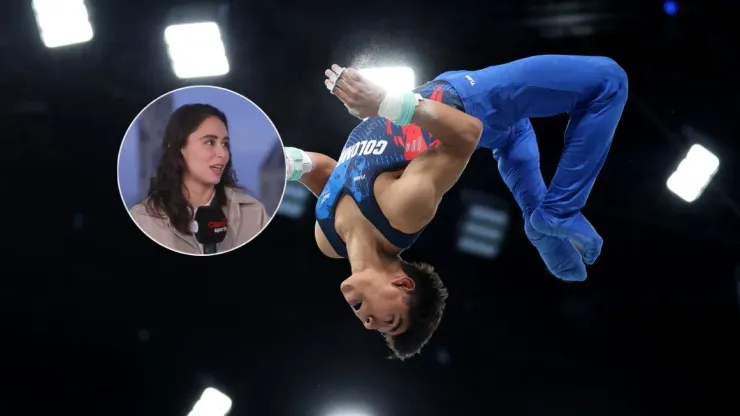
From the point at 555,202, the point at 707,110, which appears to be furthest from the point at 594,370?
the point at 555,202

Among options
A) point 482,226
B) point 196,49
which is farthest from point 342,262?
point 196,49

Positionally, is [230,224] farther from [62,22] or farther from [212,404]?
[212,404]

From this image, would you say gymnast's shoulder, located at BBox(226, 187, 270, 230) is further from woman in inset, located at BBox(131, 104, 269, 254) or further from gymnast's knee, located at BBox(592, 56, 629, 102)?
gymnast's knee, located at BBox(592, 56, 629, 102)

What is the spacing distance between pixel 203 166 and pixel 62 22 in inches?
64.0

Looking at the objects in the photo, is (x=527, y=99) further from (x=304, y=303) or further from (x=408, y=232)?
(x=304, y=303)

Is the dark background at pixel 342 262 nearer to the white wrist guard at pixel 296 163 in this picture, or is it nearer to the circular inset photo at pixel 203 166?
the white wrist guard at pixel 296 163

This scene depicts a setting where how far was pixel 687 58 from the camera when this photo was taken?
3756mm

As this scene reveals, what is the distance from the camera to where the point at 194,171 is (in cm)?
263

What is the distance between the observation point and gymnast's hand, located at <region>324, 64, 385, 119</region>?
2240mm

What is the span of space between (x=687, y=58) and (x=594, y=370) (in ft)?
4.88

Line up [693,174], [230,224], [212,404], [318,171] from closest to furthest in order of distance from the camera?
1. [230,224]
2. [318,171]
3. [693,174]
4. [212,404]

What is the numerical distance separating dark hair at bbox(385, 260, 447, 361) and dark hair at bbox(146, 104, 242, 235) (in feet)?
2.01

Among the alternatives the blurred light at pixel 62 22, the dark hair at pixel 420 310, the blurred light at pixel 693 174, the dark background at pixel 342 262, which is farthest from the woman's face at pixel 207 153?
the blurred light at pixel 693 174

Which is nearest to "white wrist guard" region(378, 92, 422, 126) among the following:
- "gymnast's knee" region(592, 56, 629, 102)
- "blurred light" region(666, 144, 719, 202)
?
"gymnast's knee" region(592, 56, 629, 102)
